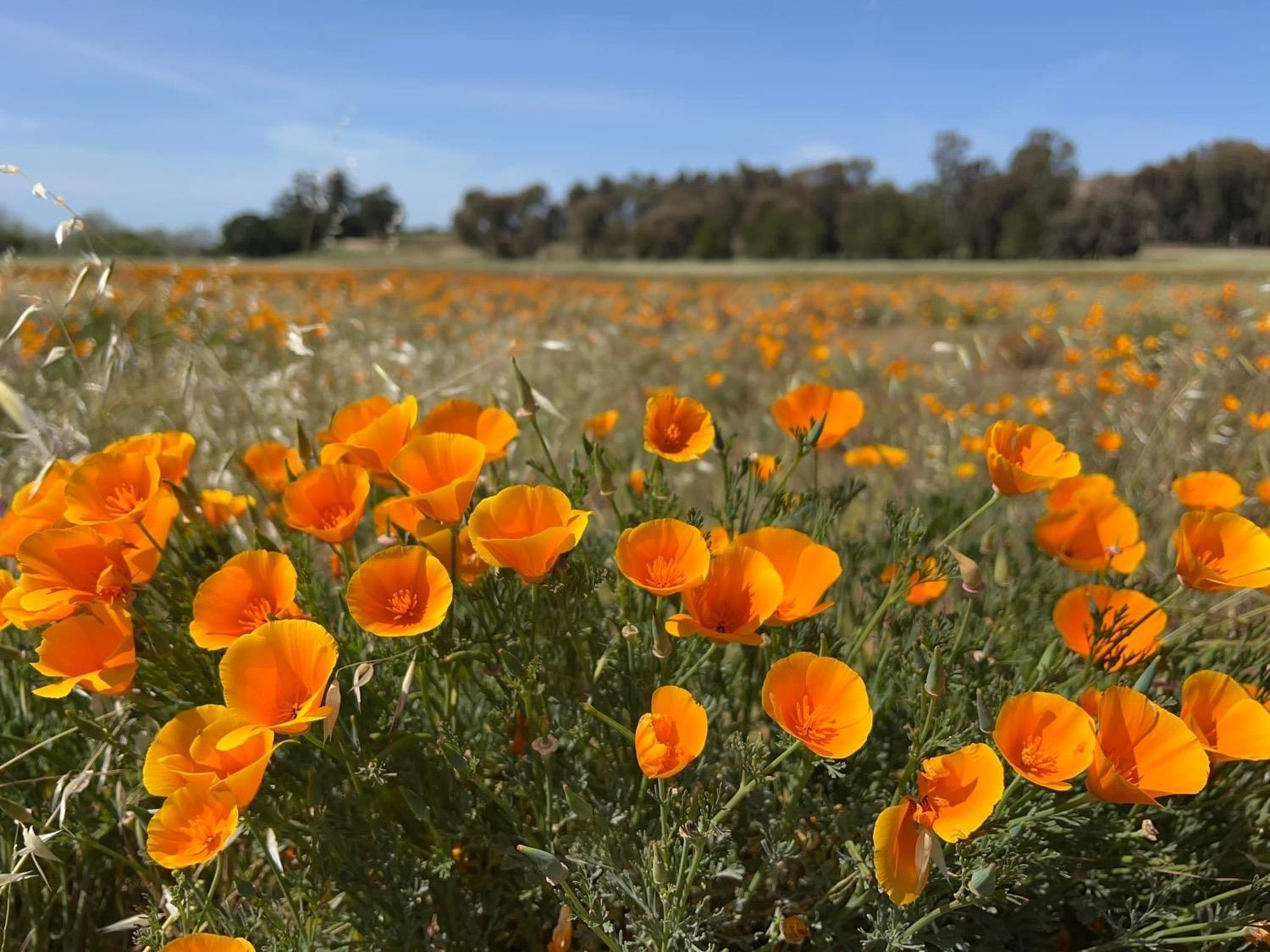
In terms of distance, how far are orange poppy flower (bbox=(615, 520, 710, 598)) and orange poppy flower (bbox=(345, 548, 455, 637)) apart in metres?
0.24

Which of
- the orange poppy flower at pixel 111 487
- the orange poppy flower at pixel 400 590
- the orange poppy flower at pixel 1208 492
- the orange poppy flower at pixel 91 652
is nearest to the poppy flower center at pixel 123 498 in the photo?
the orange poppy flower at pixel 111 487

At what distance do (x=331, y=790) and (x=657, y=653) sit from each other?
568mm

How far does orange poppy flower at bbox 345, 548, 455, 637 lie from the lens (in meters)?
0.97

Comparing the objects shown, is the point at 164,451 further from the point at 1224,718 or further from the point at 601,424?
the point at 1224,718

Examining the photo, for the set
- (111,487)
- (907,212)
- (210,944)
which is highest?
(907,212)

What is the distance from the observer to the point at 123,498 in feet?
3.65

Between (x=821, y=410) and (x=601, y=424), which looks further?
(x=601, y=424)

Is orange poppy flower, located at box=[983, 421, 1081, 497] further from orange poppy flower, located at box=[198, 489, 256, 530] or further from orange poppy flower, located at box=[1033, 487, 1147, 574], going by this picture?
orange poppy flower, located at box=[198, 489, 256, 530]

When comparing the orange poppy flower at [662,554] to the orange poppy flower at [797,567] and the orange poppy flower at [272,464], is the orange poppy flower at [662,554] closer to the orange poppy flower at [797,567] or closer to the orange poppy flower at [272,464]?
the orange poppy flower at [797,567]

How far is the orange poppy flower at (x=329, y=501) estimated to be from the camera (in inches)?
42.9

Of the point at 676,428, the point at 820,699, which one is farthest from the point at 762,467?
the point at 820,699

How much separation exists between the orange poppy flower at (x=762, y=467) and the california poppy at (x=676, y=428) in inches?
3.3

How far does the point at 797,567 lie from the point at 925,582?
0.33m

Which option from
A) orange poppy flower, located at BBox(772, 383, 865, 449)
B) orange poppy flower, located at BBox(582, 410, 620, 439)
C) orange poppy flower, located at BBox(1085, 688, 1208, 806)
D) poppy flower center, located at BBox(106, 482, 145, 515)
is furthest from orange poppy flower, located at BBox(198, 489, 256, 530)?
orange poppy flower, located at BBox(1085, 688, 1208, 806)
